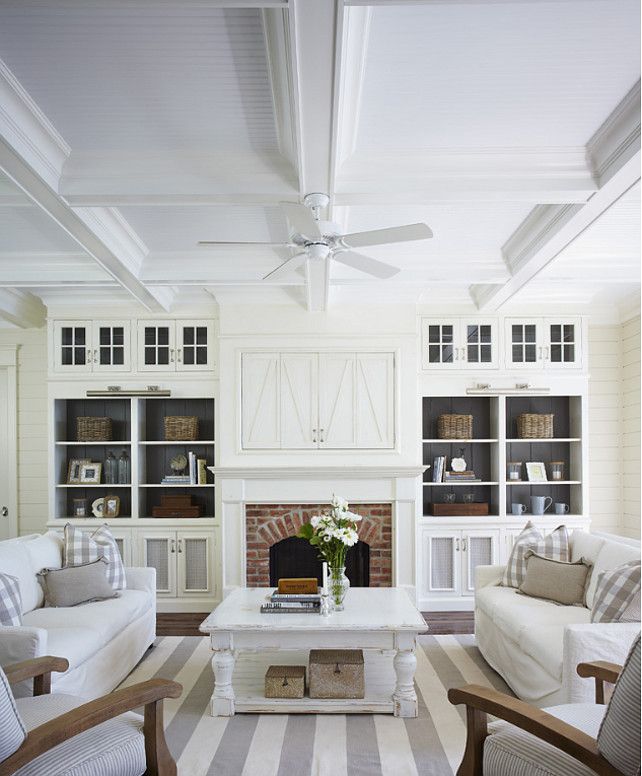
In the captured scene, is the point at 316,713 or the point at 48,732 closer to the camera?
the point at 48,732

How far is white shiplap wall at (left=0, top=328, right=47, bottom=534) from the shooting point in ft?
21.7

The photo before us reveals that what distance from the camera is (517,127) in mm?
2988

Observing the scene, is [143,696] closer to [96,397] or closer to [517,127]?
[517,127]

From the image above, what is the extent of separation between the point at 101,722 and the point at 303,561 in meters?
4.07

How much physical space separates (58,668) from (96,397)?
3.63 m

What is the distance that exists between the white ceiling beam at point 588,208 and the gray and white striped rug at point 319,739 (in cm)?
259

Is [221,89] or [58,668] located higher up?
[221,89]

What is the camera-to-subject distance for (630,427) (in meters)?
6.43

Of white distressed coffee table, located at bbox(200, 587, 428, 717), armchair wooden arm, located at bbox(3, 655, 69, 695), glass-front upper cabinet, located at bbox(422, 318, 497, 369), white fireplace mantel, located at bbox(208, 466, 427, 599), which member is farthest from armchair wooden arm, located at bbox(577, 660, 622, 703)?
glass-front upper cabinet, located at bbox(422, 318, 497, 369)

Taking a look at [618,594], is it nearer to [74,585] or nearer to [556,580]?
[556,580]

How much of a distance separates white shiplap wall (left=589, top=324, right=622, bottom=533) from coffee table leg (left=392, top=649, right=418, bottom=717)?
3.60 meters

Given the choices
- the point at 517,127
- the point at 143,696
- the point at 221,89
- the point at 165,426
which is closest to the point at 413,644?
the point at 143,696

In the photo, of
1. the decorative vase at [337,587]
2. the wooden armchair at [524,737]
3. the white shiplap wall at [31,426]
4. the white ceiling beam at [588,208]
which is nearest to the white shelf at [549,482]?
the white ceiling beam at [588,208]

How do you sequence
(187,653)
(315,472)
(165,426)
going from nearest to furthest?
(187,653)
(315,472)
(165,426)
